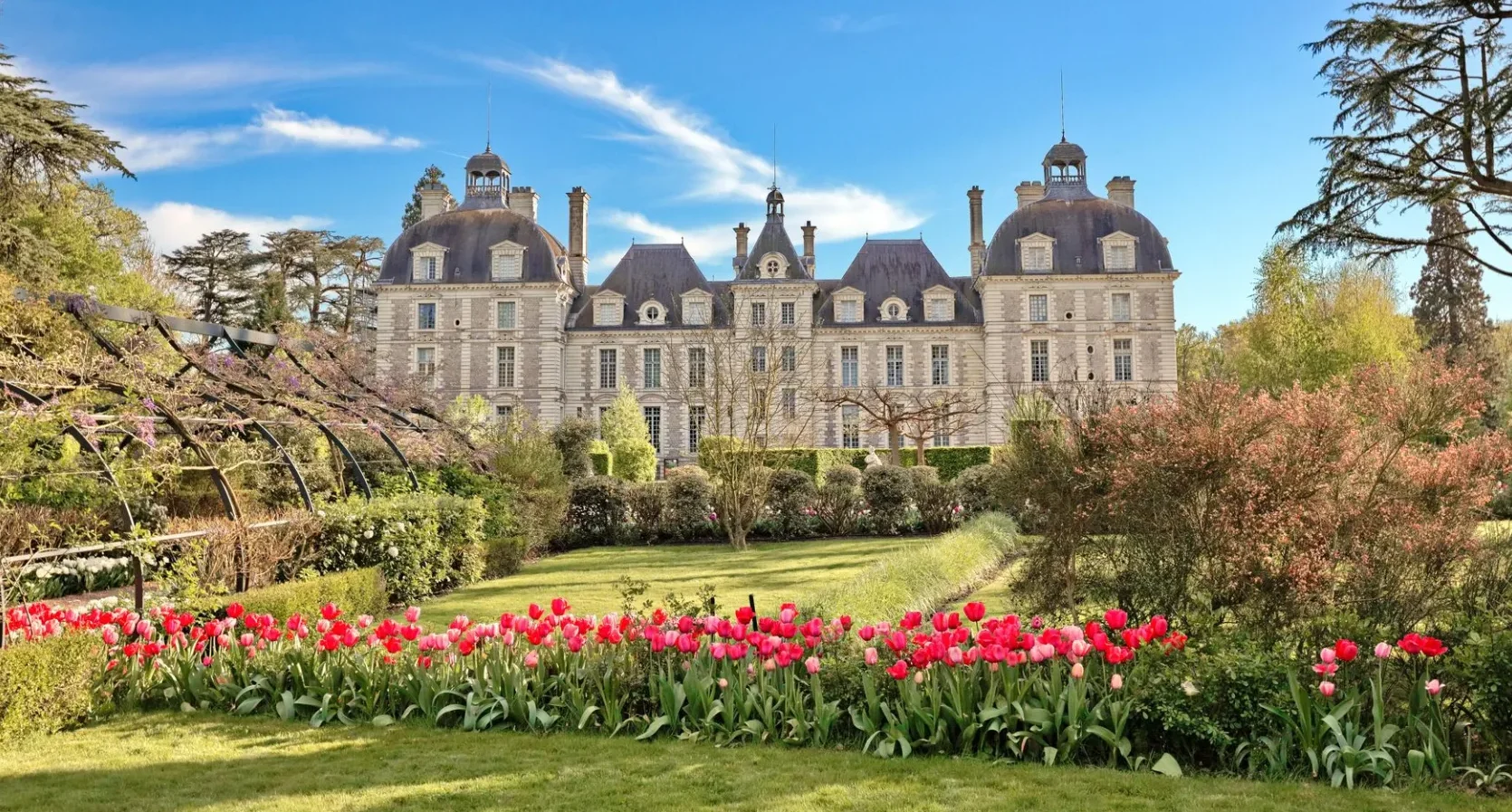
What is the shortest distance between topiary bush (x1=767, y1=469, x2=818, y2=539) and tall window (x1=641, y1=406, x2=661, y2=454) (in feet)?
67.6

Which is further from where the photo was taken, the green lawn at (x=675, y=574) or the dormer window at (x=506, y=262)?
the dormer window at (x=506, y=262)

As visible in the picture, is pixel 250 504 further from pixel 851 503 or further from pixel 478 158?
pixel 478 158

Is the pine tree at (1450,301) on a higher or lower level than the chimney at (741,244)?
lower

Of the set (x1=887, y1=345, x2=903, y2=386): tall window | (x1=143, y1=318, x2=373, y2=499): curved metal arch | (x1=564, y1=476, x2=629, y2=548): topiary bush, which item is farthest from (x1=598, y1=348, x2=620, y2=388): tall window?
(x1=143, y1=318, x2=373, y2=499): curved metal arch

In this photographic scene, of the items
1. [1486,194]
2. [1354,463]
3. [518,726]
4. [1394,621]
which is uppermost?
[1486,194]

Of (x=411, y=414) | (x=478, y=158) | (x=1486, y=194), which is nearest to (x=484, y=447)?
(x=411, y=414)

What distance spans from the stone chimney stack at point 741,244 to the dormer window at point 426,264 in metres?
10.4

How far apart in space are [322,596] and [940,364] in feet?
98.2

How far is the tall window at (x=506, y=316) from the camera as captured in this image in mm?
34500

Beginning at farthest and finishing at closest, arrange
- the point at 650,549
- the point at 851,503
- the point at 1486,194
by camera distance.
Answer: the point at 851,503 → the point at 650,549 → the point at 1486,194

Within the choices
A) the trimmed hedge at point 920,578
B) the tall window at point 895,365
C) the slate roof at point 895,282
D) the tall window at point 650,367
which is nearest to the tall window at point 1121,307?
the slate roof at point 895,282

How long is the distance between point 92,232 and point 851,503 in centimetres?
2162

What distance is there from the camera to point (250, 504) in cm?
1145

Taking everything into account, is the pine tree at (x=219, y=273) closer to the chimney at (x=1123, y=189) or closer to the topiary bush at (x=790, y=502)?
the topiary bush at (x=790, y=502)
